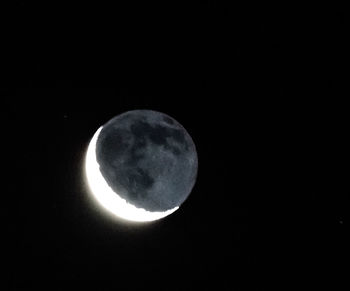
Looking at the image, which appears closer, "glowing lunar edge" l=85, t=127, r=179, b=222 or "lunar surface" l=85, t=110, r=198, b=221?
"lunar surface" l=85, t=110, r=198, b=221

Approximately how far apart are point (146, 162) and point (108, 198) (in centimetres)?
87

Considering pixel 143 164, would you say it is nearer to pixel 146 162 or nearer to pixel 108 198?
pixel 146 162

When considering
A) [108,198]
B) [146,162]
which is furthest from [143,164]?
[108,198]

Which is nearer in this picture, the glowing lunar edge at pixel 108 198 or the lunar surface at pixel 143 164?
the lunar surface at pixel 143 164

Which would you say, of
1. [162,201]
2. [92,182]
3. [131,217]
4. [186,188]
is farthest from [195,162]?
[92,182]

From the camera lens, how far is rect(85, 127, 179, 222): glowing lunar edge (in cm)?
501

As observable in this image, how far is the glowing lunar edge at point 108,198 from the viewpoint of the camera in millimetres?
5012

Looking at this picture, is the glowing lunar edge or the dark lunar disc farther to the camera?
the glowing lunar edge

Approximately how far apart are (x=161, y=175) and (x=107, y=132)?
100 cm

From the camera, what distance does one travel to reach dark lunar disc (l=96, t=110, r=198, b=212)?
483cm

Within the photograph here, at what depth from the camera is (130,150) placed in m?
4.86

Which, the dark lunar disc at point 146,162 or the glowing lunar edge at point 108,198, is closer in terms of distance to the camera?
the dark lunar disc at point 146,162

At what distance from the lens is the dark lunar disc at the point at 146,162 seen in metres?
4.83

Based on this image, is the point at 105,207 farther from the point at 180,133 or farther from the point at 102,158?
the point at 180,133
